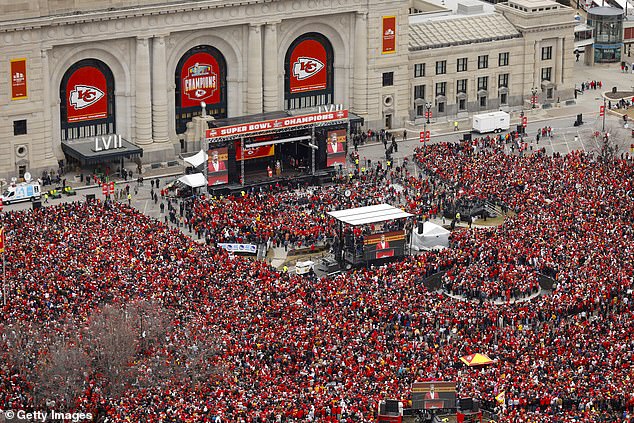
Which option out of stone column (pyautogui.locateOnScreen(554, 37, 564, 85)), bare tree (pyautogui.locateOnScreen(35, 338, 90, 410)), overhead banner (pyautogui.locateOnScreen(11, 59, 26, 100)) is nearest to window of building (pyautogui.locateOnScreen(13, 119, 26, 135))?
overhead banner (pyautogui.locateOnScreen(11, 59, 26, 100))

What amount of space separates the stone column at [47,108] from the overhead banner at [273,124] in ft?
55.7

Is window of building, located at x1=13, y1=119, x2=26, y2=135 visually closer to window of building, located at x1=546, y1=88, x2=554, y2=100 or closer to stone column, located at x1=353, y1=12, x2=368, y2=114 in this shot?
stone column, located at x1=353, y1=12, x2=368, y2=114

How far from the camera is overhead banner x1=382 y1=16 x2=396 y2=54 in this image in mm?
178750

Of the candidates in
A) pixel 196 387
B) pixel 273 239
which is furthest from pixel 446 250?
pixel 196 387

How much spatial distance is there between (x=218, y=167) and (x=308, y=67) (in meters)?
23.9

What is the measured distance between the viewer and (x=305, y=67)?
582 ft

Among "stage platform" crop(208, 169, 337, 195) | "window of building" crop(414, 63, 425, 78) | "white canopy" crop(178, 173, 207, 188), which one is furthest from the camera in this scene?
"window of building" crop(414, 63, 425, 78)

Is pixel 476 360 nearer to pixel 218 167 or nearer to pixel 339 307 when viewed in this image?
pixel 339 307

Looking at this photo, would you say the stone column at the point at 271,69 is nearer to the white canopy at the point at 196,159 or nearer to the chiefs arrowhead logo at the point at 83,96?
the white canopy at the point at 196,159

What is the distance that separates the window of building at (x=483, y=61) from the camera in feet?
616

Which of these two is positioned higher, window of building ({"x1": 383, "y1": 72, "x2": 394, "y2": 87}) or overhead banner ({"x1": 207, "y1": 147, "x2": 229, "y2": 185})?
window of building ({"x1": 383, "y1": 72, "x2": 394, "y2": 87})

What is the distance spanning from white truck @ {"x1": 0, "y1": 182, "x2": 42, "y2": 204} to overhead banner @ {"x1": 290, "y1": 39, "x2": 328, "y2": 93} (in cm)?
3250

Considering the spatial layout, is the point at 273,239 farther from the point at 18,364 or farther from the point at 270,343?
the point at 18,364

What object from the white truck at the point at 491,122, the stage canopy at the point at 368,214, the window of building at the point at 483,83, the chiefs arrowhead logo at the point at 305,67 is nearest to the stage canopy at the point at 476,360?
the stage canopy at the point at 368,214
